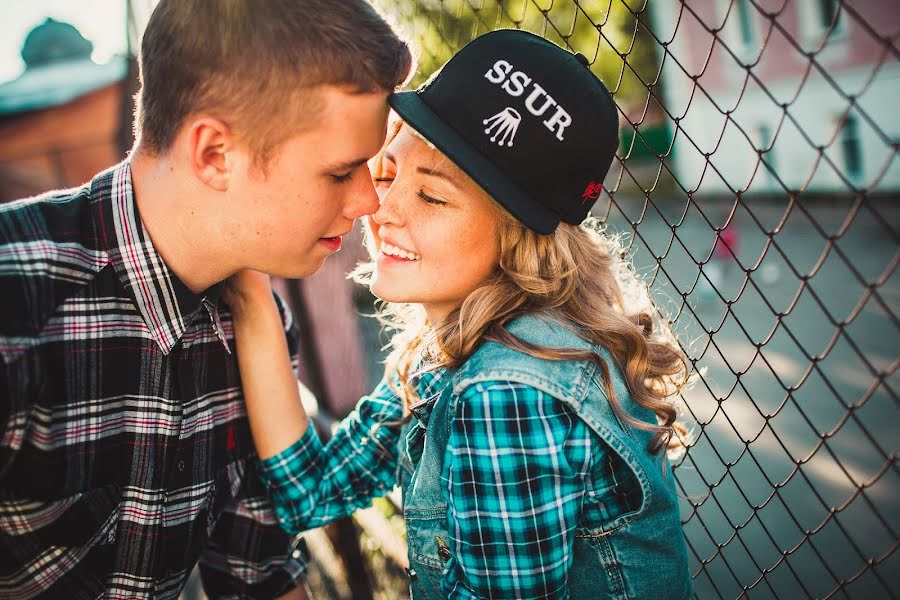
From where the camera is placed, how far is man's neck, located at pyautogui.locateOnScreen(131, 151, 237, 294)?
1693mm

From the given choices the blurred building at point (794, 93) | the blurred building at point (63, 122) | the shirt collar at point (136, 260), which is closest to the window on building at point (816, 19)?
the blurred building at point (794, 93)

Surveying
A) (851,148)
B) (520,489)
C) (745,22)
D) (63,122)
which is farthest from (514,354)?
(745,22)

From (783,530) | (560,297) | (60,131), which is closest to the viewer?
(560,297)

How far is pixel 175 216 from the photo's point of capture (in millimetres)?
1706

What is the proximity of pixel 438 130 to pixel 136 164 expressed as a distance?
31.9 inches

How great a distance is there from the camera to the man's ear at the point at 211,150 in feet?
5.31

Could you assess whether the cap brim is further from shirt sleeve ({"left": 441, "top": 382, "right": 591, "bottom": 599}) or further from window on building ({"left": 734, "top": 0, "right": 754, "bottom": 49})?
window on building ({"left": 734, "top": 0, "right": 754, "bottom": 49})

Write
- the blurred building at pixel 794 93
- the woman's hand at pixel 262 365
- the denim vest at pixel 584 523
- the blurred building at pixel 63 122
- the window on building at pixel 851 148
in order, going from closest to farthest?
the denim vest at pixel 584 523 → the woman's hand at pixel 262 365 → the blurred building at pixel 63 122 → the blurred building at pixel 794 93 → the window on building at pixel 851 148

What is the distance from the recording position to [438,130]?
1.65 m

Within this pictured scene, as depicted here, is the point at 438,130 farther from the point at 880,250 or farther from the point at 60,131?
the point at 880,250

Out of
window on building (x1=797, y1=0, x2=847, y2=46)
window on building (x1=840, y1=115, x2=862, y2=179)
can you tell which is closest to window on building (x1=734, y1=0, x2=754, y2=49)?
window on building (x1=797, y1=0, x2=847, y2=46)

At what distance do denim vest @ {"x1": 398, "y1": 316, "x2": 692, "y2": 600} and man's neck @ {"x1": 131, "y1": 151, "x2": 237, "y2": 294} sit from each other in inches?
28.7

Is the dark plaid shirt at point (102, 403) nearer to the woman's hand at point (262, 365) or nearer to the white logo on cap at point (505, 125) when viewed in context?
the woman's hand at point (262, 365)

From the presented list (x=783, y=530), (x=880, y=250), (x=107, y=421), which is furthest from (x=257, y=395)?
(x=880, y=250)
